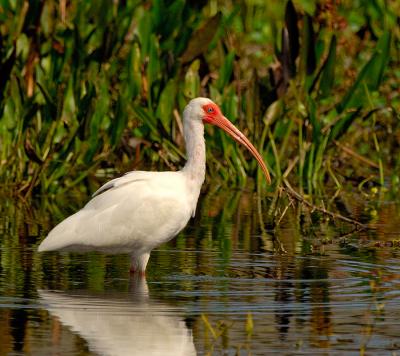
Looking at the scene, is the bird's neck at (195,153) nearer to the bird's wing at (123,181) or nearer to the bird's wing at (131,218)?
the bird's wing at (131,218)

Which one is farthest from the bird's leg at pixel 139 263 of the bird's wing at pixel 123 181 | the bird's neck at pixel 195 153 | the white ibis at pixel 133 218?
the bird's neck at pixel 195 153

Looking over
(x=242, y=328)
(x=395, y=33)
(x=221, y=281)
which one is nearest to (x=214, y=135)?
(x=395, y=33)

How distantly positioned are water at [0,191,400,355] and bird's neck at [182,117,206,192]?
0.60 metres

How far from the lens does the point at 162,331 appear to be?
741cm

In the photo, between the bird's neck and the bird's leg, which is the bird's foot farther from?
the bird's neck

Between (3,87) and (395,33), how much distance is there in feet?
17.7

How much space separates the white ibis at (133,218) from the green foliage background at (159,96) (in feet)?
10.1

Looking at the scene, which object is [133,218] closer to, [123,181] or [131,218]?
[131,218]

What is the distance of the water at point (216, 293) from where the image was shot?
7.06m

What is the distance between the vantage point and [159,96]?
47.3 feet

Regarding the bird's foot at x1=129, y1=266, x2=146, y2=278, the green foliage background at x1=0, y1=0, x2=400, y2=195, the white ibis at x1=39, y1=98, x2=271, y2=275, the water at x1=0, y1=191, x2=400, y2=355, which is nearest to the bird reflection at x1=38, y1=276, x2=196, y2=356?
the water at x1=0, y1=191, x2=400, y2=355

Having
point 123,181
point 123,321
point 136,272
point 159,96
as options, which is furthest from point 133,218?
point 159,96

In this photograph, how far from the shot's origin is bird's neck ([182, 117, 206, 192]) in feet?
32.4

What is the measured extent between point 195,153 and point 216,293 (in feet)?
5.51
